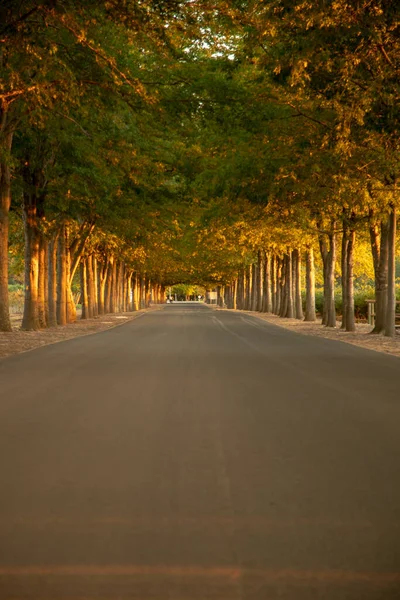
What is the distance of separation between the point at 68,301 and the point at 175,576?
126ft

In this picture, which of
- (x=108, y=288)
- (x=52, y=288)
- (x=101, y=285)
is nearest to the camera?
(x=52, y=288)

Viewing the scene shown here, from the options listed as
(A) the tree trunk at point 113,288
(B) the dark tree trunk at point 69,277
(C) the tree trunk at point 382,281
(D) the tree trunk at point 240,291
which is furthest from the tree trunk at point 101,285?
(C) the tree trunk at point 382,281

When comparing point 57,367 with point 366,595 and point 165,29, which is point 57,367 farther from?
point 366,595

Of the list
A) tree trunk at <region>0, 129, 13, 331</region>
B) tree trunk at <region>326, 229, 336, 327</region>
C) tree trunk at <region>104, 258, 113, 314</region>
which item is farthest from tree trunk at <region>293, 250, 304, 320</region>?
tree trunk at <region>0, 129, 13, 331</region>

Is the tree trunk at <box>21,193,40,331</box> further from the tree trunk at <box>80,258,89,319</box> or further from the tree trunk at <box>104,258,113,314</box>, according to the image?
the tree trunk at <box>104,258,113,314</box>

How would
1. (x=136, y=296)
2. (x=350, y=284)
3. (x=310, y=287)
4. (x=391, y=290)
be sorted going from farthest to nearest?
(x=136, y=296) → (x=310, y=287) → (x=350, y=284) → (x=391, y=290)

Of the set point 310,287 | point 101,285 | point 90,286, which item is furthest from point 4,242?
point 101,285

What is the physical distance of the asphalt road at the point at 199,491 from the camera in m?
4.40

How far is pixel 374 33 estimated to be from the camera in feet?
47.5

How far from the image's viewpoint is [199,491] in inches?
248

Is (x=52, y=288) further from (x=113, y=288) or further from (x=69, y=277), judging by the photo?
(x=113, y=288)

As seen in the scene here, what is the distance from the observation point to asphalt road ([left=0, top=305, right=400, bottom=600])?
173 inches

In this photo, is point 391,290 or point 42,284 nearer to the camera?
point 391,290

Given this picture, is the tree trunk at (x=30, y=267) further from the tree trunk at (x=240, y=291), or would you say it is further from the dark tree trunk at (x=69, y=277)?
the tree trunk at (x=240, y=291)
